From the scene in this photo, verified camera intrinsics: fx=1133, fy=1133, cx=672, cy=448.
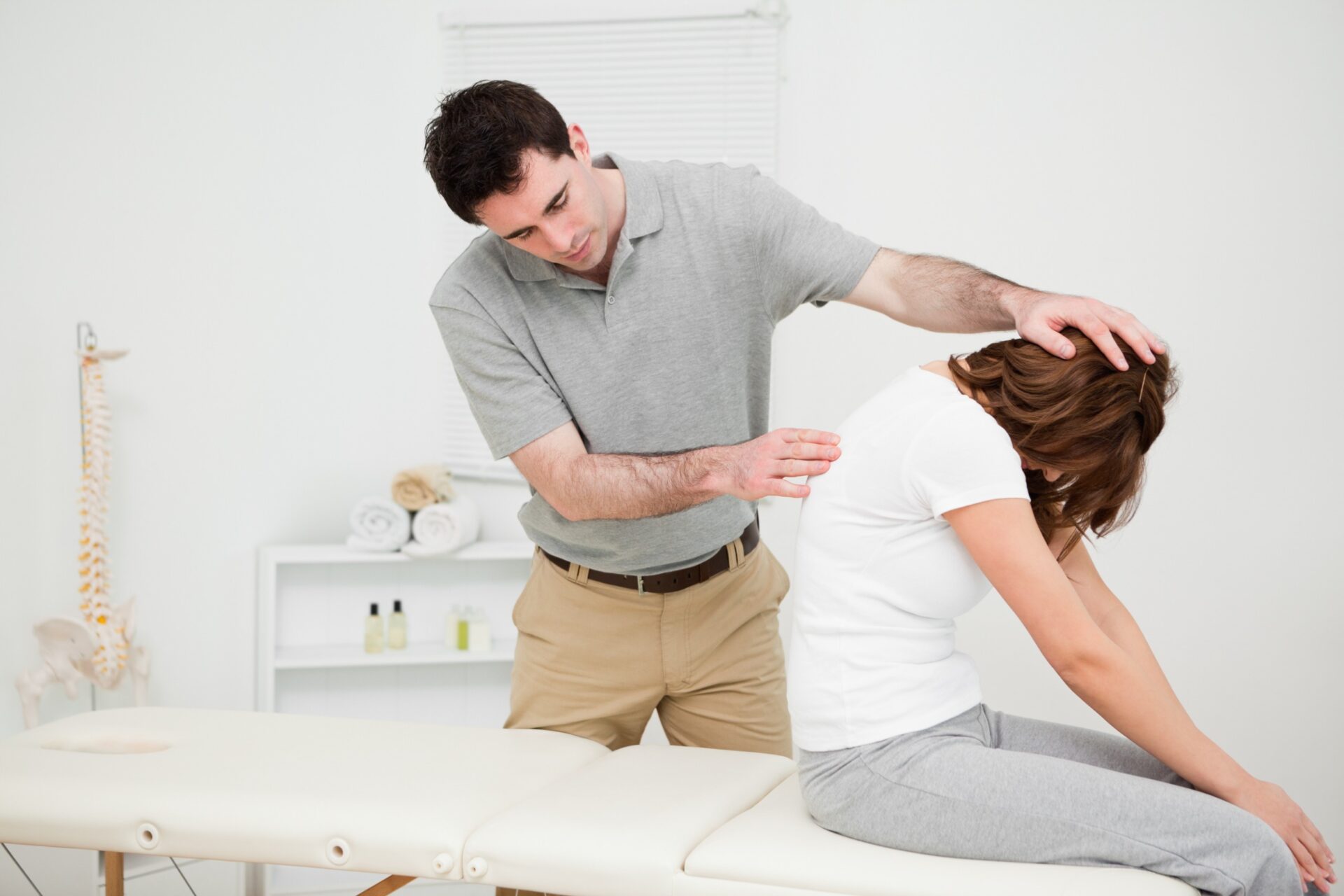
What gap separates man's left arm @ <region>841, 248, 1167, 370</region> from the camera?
1329mm

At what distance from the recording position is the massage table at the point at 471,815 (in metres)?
1.27

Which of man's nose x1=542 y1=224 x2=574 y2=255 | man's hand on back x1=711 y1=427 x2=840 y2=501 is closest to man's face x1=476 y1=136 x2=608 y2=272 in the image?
man's nose x1=542 y1=224 x2=574 y2=255

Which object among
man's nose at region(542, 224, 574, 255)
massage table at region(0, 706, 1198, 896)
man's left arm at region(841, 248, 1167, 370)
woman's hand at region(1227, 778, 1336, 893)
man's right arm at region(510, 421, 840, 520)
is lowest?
massage table at region(0, 706, 1198, 896)

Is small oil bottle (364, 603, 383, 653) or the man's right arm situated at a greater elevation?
the man's right arm

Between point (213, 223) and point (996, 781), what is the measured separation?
97.7 inches

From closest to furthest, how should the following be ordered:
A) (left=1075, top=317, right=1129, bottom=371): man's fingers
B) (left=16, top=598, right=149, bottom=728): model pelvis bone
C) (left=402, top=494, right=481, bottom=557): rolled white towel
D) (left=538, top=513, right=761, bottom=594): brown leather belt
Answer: (left=1075, top=317, right=1129, bottom=371): man's fingers, (left=538, top=513, right=761, bottom=594): brown leather belt, (left=16, top=598, right=149, bottom=728): model pelvis bone, (left=402, top=494, right=481, bottom=557): rolled white towel

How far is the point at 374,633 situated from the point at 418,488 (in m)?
0.38

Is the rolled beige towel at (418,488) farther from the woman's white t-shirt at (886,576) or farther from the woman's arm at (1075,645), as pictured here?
the woman's arm at (1075,645)

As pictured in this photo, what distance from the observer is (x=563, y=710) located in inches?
73.4

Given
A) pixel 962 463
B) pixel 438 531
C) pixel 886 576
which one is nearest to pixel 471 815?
pixel 886 576

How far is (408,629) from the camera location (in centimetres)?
296

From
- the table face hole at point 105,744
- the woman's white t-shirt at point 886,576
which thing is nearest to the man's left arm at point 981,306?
the woman's white t-shirt at point 886,576

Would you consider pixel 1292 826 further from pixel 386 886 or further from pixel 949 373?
pixel 386 886

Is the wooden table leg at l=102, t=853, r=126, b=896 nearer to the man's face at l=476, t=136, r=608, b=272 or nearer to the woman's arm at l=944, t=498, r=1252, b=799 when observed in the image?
the man's face at l=476, t=136, r=608, b=272
